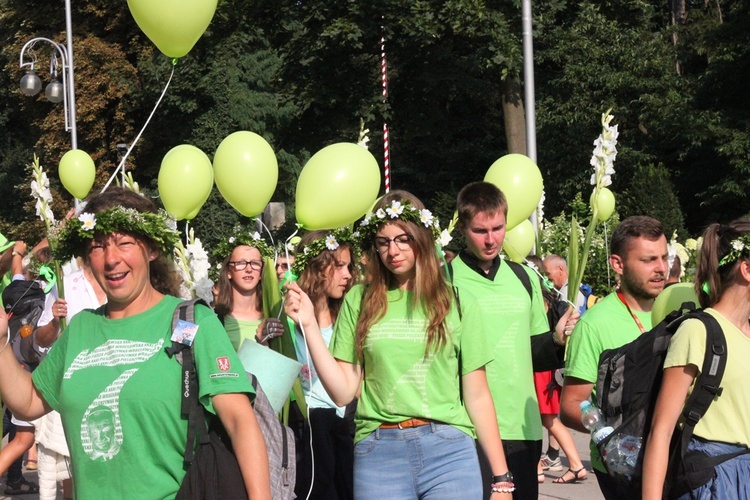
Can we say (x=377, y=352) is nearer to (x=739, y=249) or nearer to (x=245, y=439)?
(x=245, y=439)

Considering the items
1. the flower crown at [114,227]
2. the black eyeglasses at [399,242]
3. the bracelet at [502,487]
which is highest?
the flower crown at [114,227]

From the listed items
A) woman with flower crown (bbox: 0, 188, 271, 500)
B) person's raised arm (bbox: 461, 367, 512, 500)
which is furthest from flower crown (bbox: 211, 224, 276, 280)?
woman with flower crown (bbox: 0, 188, 271, 500)

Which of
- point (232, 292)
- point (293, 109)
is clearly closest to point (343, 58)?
point (293, 109)

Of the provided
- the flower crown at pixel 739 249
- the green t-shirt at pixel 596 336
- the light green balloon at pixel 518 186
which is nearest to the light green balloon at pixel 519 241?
the light green balloon at pixel 518 186

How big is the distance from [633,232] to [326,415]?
7.75 feet

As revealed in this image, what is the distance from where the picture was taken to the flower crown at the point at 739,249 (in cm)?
373

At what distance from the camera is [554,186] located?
26.1 metres

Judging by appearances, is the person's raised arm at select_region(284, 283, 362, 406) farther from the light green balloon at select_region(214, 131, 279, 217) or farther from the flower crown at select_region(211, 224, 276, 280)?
the flower crown at select_region(211, 224, 276, 280)

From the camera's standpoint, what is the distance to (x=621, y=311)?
180 inches

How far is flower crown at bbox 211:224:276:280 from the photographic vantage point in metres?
6.00

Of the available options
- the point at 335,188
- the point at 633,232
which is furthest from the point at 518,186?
the point at 633,232

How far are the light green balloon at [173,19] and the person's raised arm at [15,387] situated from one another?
226cm

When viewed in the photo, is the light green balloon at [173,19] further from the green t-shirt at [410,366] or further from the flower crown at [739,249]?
the flower crown at [739,249]

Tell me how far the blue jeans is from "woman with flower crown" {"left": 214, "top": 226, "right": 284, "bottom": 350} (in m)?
1.73
